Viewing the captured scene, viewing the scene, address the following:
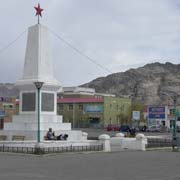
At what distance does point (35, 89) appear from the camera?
36.9m

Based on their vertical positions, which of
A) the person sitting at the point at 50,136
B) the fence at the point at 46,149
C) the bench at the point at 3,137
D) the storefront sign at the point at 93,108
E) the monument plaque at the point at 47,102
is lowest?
the fence at the point at 46,149

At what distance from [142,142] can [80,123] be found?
93.1 m

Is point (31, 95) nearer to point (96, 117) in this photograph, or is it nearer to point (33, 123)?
point (33, 123)

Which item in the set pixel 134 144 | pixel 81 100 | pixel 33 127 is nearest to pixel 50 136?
pixel 33 127

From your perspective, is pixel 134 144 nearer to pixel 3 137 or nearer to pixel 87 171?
pixel 3 137

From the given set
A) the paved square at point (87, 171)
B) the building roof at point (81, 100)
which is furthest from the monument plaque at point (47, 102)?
the building roof at point (81, 100)

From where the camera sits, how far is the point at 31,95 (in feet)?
122

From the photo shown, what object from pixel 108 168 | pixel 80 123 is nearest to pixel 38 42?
pixel 108 168

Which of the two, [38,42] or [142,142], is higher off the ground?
Answer: [38,42]

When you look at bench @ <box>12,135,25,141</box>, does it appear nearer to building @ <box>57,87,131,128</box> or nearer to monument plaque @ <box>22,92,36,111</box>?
monument plaque @ <box>22,92,36,111</box>

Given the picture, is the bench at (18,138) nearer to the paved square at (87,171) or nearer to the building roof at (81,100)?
the paved square at (87,171)

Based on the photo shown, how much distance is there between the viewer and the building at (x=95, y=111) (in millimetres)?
128000

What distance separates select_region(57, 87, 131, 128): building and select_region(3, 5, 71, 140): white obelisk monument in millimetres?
87604

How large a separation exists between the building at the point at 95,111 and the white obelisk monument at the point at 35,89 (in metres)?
87.6
